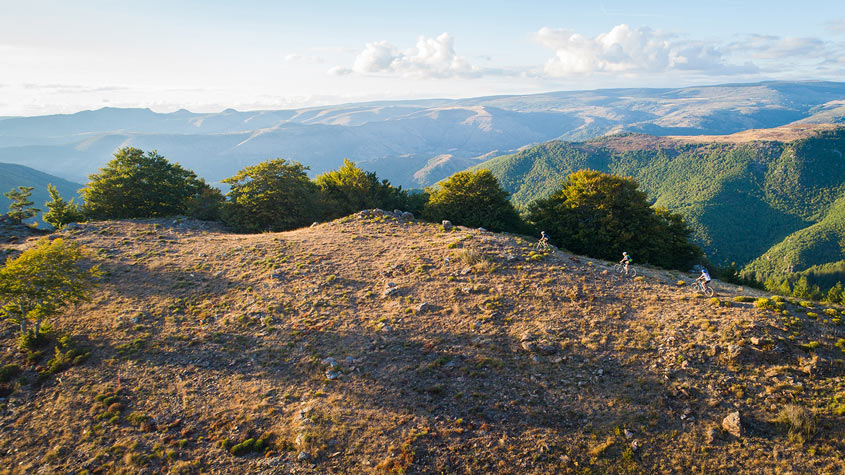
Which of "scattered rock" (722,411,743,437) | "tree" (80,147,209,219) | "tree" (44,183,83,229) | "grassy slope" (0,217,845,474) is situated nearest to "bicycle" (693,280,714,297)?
"grassy slope" (0,217,845,474)

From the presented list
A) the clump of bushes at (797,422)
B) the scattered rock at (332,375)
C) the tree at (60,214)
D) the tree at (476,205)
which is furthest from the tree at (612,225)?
the tree at (60,214)

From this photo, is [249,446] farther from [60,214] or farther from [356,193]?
[60,214]

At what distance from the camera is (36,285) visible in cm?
2330

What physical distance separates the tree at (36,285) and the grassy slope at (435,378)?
1873 millimetres

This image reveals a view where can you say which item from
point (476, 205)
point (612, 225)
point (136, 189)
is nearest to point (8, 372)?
point (136, 189)

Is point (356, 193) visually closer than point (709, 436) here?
No

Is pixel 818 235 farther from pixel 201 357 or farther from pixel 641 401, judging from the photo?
pixel 201 357

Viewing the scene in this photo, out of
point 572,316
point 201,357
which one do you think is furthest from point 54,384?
point 572,316

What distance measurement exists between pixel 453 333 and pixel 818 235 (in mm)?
229833

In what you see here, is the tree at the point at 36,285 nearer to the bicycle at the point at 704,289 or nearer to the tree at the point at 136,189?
the tree at the point at 136,189

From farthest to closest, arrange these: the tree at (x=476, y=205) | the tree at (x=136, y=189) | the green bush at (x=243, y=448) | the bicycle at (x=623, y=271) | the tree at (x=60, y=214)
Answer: the tree at (x=136, y=189) → the tree at (x=476, y=205) → the tree at (x=60, y=214) → the bicycle at (x=623, y=271) → the green bush at (x=243, y=448)

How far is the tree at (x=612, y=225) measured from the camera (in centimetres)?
4206

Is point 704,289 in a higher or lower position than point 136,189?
lower

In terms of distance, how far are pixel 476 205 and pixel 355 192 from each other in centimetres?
2093
